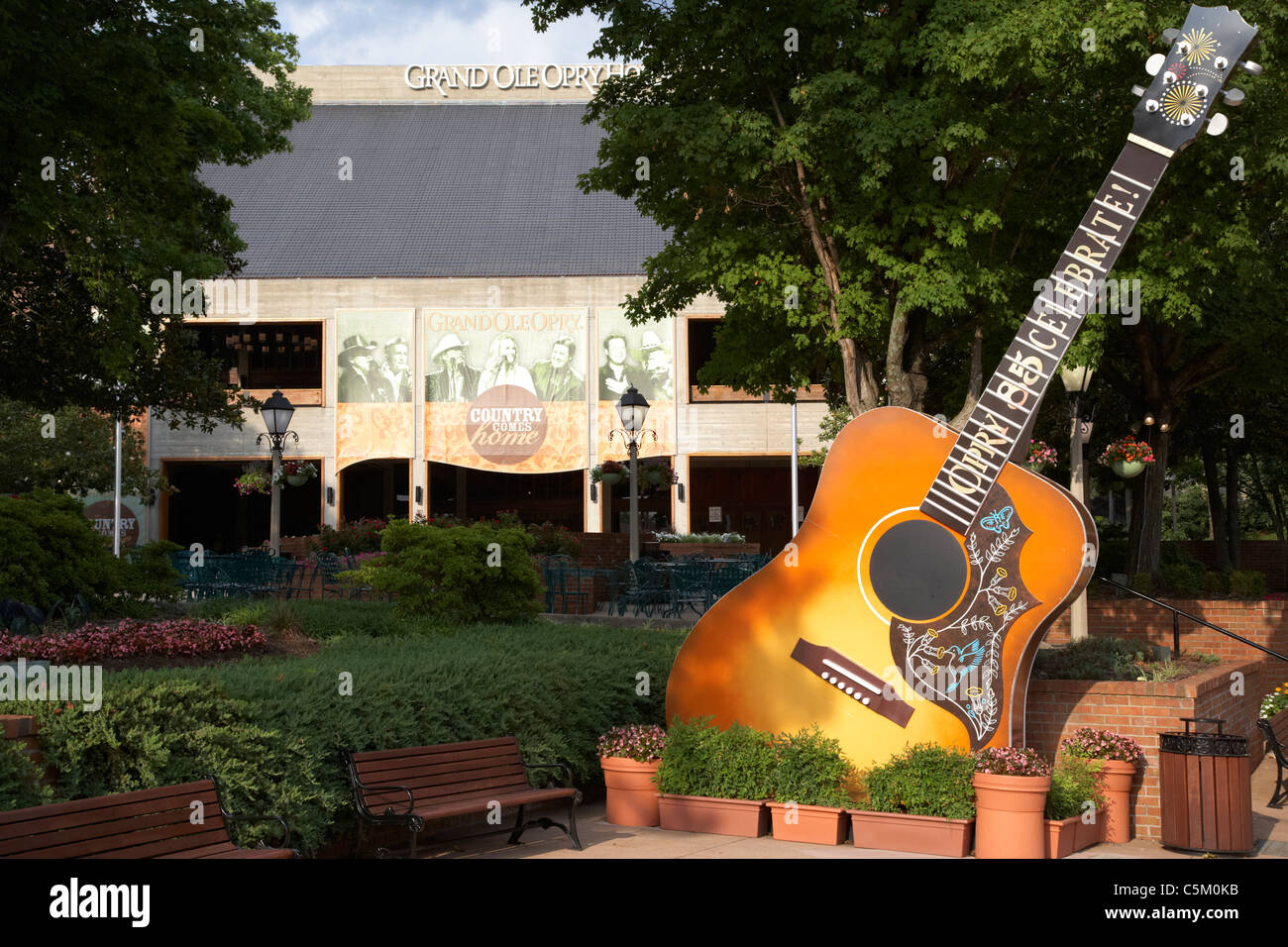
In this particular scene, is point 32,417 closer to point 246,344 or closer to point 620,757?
point 246,344

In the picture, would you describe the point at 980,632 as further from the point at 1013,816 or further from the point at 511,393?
the point at 511,393

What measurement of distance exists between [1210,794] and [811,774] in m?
2.56

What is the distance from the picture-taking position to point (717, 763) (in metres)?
8.52

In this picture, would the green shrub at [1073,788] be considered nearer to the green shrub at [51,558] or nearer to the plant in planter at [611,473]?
the green shrub at [51,558]

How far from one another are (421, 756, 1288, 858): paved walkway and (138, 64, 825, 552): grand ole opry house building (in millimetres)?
28976

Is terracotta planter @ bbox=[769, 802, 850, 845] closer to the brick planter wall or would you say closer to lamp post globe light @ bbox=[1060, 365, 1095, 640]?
the brick planter wall

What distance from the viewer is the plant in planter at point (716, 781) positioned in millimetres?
8406

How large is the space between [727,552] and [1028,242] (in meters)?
13.0

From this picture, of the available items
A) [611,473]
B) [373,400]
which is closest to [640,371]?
[373,400]

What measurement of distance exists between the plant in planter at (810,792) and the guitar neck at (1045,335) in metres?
1.84

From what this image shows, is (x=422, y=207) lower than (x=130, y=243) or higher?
higher

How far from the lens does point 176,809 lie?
19.2ft

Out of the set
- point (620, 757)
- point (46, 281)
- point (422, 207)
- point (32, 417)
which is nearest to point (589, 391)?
point (422, 207)

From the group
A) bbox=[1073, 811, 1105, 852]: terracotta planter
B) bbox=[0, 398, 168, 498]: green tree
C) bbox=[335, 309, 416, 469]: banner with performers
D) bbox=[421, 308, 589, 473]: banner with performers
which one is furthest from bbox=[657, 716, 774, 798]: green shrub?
bbox=[335, 309, 416, 469]: banner with performers
